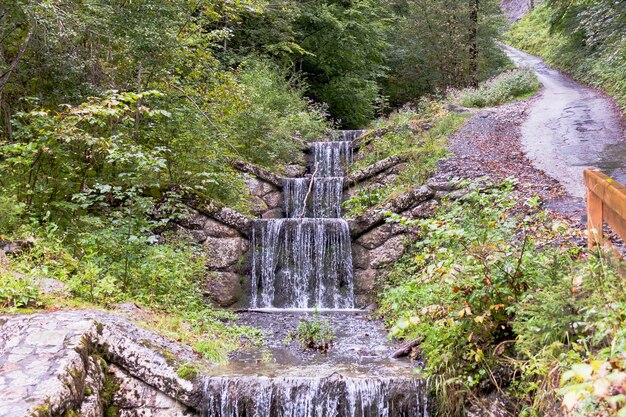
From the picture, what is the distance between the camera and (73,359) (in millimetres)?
4508

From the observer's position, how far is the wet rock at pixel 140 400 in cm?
495

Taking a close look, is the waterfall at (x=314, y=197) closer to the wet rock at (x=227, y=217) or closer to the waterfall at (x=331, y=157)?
the waterfall at (x=331, y=157)

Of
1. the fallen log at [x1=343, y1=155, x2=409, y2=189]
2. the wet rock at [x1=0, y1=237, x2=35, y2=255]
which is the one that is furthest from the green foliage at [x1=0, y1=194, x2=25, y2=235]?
the fallen log at [x1=343, y1=155, x2=409, y2=189]

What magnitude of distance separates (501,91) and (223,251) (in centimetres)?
1389

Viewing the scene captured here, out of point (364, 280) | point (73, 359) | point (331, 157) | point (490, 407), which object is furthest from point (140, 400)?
point (331, 157)

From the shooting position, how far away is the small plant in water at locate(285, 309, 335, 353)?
22.0ft

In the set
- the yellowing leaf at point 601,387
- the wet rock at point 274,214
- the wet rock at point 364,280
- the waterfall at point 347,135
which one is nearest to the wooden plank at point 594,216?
the yellowing leaf at point 601,387

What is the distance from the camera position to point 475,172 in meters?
10.1

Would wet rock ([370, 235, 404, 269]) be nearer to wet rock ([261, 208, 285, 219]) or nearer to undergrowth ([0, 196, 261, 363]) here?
undergrowth ([0, 196, 261, 363])

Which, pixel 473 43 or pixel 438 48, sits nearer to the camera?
pixel 473 43

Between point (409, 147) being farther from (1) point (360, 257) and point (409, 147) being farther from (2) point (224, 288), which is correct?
(2) point (224, 288)

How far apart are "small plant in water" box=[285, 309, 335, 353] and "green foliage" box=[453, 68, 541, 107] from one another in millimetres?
12975

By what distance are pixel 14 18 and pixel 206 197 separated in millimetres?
4281

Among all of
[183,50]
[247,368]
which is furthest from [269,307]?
[183,50]
